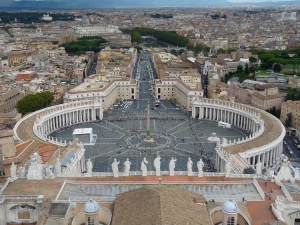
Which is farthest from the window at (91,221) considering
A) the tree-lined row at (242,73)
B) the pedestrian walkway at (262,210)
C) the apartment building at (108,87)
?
the tree-lined row at (242,73)

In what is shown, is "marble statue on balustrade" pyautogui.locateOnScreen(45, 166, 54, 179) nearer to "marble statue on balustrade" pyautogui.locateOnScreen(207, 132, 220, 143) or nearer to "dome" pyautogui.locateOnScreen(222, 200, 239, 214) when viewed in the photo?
"dome" pyautogui.locateOnScreen(222, 200, 239, 214)

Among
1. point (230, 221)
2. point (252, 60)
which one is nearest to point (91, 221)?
point (230, 221)

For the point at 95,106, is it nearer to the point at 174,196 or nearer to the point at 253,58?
the point at 174,196

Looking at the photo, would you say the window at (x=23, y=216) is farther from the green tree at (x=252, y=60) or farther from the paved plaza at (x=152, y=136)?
the green tree at (x=252, y=60)

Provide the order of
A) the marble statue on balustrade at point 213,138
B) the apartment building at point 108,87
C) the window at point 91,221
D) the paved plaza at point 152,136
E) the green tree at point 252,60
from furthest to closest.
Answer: the green tree at point 252,60
the apartment building at point 108,87
the marble statue on balustrade at point 213,138
the paved plaza at point 152,136
the window at point 91,221

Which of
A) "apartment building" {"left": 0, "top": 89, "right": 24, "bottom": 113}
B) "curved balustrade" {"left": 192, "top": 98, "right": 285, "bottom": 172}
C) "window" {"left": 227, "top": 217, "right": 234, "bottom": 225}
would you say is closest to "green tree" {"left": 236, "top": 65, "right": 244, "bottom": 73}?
"curved balustrade" {"left": 192, "top": 98, "right": 285, "bottom": 172}

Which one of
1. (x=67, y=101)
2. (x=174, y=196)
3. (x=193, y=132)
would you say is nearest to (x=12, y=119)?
(x=67, y=101)

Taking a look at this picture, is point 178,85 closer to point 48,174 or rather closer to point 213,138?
point 213,138

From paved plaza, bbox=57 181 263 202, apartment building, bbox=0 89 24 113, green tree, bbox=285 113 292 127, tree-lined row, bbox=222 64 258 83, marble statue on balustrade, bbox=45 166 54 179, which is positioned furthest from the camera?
tree-lined row, bbox=222 64 258 83
